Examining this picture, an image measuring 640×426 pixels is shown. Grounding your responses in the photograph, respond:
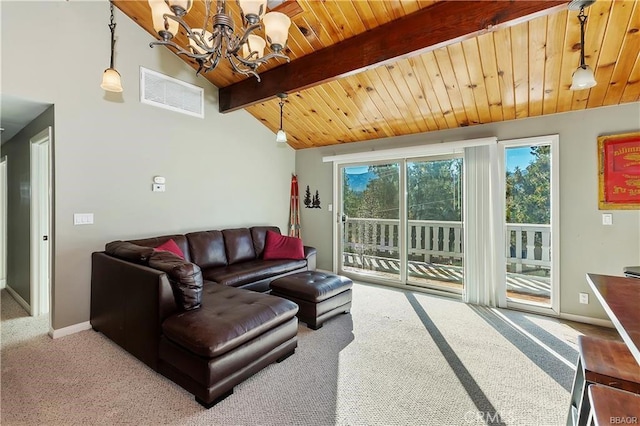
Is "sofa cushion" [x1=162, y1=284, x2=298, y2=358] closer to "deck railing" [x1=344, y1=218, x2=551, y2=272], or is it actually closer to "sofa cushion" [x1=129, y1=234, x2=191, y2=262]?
"sofa cushion" [x1=129, y1=234, x2=191, y2=262]

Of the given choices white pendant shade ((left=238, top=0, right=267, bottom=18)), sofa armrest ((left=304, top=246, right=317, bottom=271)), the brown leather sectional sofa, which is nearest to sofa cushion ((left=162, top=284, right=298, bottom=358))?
the brown leather sectional sofa

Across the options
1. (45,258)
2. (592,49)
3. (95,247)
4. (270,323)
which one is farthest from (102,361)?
(592,49)

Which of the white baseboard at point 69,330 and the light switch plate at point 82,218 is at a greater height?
the light switch plate at point 82,218

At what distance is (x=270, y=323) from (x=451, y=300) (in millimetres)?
2756

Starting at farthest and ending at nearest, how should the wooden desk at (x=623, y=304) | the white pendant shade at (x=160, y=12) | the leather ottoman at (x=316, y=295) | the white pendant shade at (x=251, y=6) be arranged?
the leather ottoman at (x=316, y=295)
the white pendant shade at (x=160, y=12)
the white pendant shade at (x=251, y=6)
the wooden desk at (x=623, y=304)

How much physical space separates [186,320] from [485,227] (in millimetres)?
3540

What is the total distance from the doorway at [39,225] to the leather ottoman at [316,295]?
8.81 feet

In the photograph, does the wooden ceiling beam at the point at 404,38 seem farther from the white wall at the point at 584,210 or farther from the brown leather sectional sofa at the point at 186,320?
the brown leather sectional sofa at the point at 186,320

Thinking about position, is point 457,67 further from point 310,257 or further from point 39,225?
point 39,225

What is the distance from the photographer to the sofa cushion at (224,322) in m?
1.85

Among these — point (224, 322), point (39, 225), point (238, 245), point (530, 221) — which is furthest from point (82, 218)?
point (530, 221)

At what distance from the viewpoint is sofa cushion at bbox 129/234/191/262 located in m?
3.28

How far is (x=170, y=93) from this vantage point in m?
3.74

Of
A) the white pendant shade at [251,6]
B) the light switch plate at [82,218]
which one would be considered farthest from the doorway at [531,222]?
the light switch plate at [82,218]
